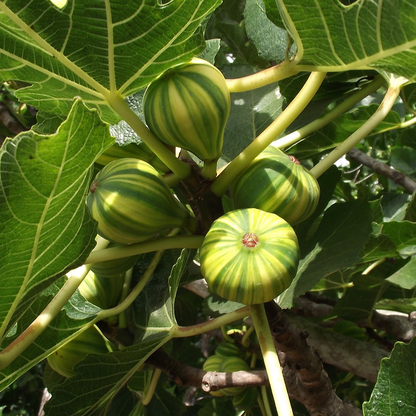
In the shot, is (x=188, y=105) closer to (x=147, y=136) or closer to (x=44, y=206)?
(x=147, y=136)

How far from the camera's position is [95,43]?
0.75 m

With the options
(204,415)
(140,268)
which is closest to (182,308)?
(204,415)

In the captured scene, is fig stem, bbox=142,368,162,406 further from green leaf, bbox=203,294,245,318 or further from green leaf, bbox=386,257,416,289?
green leaf, bbox=386,257,416,289

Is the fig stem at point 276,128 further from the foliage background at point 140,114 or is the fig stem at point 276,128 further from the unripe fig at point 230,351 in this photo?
the unripe fig at point 230,351

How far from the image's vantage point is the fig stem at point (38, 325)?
0.74m

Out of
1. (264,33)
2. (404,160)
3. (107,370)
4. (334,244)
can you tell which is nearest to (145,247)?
(107,370)

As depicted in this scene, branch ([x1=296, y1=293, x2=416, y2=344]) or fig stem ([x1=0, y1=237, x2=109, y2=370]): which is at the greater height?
fig stem ([x1=0, y1=237, x2=109, y2=370])

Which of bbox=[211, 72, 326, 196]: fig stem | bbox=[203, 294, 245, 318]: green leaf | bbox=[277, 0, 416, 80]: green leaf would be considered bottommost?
bbox=[203, 294, 245, 318]: green leaf

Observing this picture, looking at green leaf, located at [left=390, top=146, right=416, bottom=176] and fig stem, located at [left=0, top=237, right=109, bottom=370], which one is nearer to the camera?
fig stem, located at [left=0, top=237, right=109, bottom=370]

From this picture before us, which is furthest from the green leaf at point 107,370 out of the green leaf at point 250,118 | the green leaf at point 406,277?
the green leaf at point 406,277

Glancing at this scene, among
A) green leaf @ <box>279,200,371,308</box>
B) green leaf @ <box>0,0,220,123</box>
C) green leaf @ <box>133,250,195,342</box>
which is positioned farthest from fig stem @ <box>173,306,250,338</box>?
green leaf @ <box>0,0,220,123</box>

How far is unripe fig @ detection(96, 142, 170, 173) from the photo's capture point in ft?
3.17

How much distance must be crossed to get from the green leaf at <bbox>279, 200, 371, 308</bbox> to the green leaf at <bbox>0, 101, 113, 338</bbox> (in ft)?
1.50

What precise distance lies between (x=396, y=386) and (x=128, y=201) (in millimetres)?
499
